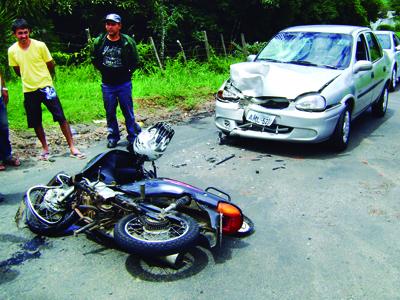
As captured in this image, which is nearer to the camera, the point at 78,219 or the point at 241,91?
the point at 78,219

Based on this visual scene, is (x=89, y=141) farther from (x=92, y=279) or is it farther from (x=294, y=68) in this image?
(x=92, y=279)

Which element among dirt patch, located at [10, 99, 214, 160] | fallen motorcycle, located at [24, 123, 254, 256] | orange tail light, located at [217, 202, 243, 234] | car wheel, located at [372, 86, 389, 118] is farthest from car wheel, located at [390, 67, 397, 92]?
orange tail light, located at [217, 202, 243, 234]

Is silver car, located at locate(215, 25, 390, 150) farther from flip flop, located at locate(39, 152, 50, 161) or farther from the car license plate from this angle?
flip flop, located at locate(39, 152, 50, 161)

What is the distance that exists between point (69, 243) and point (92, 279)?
0.63m

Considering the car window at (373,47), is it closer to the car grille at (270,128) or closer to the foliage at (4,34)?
the car grille at (270,128)

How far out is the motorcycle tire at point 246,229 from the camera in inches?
155

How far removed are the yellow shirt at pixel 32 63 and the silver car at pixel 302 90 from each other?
8.37 ft

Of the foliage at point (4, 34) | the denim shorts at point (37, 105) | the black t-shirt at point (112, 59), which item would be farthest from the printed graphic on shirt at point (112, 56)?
the foliage at point (4, 34)

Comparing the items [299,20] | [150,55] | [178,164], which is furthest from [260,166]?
[299,20]

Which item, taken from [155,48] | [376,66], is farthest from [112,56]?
[155,48]

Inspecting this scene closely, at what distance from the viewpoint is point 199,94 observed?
35.1 ft

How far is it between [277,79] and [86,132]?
347 cm

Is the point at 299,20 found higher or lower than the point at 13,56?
lower

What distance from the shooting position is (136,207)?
338 cm
